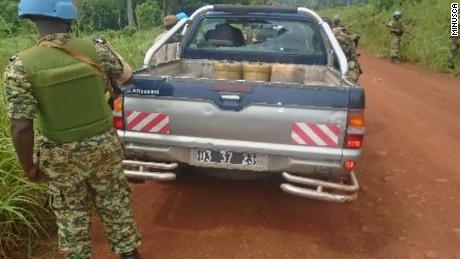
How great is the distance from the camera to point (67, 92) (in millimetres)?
2566

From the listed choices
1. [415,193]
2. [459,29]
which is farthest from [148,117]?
[459,29]

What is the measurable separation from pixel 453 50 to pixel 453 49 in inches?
2.2

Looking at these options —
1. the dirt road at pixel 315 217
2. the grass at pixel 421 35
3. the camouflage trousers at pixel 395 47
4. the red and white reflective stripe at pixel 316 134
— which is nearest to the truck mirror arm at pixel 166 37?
the dirt road at pixel 315 217

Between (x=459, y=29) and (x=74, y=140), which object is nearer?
(x=74, y=140)

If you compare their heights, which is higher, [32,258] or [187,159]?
[187,159]

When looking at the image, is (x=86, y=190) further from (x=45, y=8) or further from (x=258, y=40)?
(x=258, y=40)

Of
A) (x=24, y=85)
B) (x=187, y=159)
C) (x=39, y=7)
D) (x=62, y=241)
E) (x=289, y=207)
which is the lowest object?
(x=289, y=207)

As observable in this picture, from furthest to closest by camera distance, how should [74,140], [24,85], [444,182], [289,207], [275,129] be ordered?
[444,182]
[289,207]
[275,129]
[74,140]
[24,85]

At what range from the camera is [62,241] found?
2855 millimetres

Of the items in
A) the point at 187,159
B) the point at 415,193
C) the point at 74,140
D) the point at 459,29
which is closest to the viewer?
the point at 74,140

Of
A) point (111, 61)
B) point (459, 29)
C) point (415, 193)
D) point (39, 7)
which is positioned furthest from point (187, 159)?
point (459, 29)

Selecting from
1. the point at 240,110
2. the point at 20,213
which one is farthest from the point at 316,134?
the point at 20,213

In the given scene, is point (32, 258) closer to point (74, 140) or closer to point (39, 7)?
point (74, 140)

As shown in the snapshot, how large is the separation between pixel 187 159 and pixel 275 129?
0.68 m
